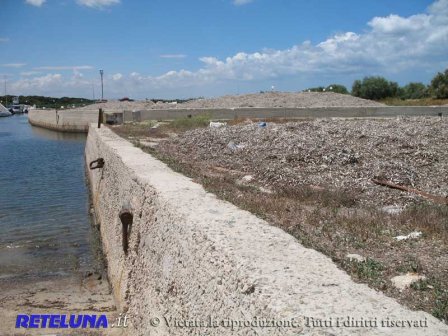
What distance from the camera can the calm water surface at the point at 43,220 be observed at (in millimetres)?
8680

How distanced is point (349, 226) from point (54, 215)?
951 cm

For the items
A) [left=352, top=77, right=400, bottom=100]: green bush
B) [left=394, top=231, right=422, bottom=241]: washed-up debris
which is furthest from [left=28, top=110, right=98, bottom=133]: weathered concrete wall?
[left=394, top=231, right=422, bottom=241]: washed-up debris

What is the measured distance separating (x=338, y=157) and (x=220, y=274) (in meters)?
5.96

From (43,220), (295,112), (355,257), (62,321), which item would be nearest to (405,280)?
(355,257)

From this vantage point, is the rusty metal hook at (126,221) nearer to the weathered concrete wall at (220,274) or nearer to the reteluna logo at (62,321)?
the weathered concrete wall at (220,274)

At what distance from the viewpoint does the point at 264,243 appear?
339cm

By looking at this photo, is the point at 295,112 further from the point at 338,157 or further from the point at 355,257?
the point at 355,257

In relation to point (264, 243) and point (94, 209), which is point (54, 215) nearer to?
point (94, 209)

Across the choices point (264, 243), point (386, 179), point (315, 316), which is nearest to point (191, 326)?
point (264, 243)

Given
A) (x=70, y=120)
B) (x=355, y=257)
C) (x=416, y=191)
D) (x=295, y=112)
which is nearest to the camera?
(x=355, y=257)

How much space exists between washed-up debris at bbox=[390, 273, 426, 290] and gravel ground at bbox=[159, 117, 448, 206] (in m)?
3.07

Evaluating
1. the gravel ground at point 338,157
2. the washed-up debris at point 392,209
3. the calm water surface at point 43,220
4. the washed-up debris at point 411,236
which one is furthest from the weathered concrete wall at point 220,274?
the calm water surface at point 43,220

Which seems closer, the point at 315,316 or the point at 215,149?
the point at 315,316

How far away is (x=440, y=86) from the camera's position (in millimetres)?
44312
